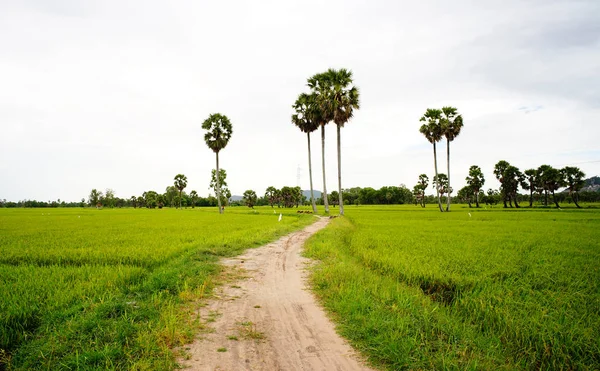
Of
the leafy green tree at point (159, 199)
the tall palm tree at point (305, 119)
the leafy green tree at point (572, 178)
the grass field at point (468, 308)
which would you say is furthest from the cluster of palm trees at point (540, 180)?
the leafy green tree at point (159, 199)

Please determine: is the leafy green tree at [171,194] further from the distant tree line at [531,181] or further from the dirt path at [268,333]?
the dirt path at [268,333]

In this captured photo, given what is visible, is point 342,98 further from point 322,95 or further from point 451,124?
point 451,124

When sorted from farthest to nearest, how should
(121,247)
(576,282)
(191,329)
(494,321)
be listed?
(121,247), (576,282), (494,321), (191,329)

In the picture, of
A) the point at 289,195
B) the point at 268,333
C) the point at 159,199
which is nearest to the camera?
the point at 268,333

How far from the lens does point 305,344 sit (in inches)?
189

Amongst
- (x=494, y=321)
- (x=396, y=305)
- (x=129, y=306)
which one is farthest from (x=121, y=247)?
(x=494, y=321)

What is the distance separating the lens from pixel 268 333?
5203 millimetres

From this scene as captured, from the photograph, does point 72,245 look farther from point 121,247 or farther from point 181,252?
point 181,252

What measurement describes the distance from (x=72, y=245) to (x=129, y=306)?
34.8 ft

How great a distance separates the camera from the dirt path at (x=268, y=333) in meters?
4.24

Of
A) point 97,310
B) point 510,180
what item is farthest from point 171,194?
point 97,310

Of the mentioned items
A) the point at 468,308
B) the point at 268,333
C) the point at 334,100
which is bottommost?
the point at 468,308

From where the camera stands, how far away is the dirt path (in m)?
4.24

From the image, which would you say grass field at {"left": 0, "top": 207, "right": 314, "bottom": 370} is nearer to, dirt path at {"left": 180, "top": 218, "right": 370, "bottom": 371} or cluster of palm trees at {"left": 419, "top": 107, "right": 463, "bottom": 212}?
dirt path at {"left": 180, "top": 218, "right": 370, "bottom": 371}
